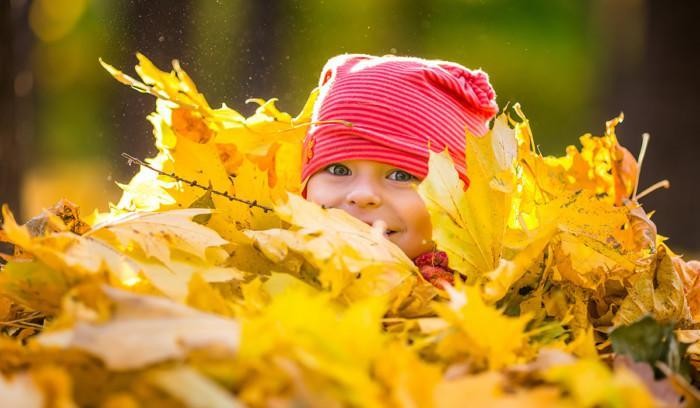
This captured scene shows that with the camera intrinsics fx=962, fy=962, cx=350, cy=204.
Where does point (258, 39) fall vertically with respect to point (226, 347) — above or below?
above

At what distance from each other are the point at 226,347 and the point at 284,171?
901 mm

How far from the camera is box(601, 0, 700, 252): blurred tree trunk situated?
5.59 m

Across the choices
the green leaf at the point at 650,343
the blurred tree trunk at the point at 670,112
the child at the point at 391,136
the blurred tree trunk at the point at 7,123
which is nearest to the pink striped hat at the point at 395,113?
the child at the point at 391,136

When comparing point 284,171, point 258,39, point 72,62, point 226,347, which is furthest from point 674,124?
point 72,62

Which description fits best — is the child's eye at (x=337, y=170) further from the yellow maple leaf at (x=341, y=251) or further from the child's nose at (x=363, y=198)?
the yellow maple leaf at (x=341, y=251)

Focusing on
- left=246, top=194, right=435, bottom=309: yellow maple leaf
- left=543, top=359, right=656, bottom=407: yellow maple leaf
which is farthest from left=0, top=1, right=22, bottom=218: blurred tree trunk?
left=543, top=359, right=656, bottom=407: yellow maple leaf

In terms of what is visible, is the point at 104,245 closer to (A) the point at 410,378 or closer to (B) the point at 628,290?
(A) the point at 410,378

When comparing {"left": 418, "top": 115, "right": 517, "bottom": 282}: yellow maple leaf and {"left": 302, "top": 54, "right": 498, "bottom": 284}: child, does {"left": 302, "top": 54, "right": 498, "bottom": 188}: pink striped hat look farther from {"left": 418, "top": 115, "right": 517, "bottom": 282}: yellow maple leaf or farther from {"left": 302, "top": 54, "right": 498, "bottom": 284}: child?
{"left": 418, "top": 115, "right": 517, "bottom": 282}: yellow maple leaf

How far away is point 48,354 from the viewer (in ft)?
2.45

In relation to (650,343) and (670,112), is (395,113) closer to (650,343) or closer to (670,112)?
(650,343)

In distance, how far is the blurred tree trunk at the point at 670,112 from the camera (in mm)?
5590

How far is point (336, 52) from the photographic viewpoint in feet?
32.4

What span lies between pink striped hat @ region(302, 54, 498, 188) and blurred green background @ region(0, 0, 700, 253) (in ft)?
4.22

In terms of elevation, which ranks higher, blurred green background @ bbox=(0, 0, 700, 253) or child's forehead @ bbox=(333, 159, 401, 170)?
blurred green background @ bbox=(0, 0, 700, 253)
